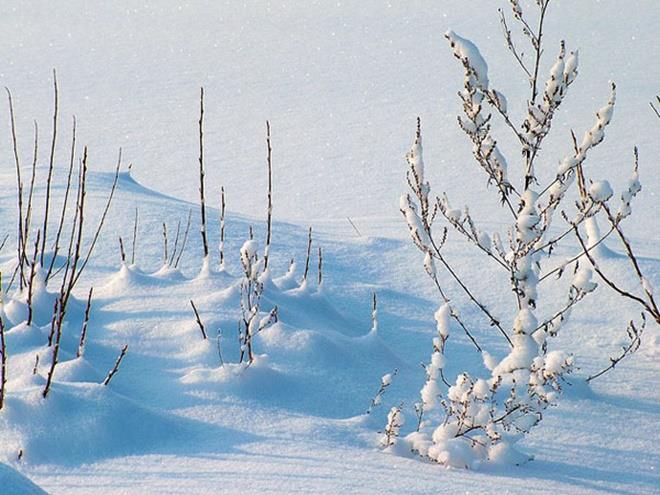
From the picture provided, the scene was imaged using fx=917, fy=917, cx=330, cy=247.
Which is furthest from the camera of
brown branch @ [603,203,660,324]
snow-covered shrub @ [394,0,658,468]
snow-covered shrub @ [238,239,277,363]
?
snow-covered shrub @ [238,239,277,363]

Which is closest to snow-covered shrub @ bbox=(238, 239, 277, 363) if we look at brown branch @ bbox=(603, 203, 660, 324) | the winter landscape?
the winter landscape

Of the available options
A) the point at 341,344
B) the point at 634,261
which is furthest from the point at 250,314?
the point at 634,261

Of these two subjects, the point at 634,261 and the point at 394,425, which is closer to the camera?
the point at 634,261

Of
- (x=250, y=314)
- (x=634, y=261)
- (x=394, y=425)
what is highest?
(x=634, y=261)

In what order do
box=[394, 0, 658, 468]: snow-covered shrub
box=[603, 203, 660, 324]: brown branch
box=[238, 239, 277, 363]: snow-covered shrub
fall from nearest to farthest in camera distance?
box=[603, 203, 660, 324]: brown branch
box=[394, 0, 658, 468]: snow-covered shrub
box=[238, 239, 277, 363]: snow-covered shrub

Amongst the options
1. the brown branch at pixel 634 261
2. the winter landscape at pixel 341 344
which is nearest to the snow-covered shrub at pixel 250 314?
the winter landscape at pixel 341 344

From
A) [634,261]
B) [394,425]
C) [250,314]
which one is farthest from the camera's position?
[250,314]

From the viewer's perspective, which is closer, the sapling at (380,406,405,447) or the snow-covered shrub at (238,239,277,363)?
the sapling at (380,406,405,447)

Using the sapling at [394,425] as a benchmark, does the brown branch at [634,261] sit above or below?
above

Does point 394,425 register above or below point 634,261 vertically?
below

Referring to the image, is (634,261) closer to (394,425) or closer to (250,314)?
(394,425)

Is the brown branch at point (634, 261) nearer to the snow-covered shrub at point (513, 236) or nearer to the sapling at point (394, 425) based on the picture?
the snow-covered shrub at point (513, 236)

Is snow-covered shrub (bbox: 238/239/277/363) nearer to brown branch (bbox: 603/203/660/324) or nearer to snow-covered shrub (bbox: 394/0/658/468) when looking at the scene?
snow-covered shrub (bbox: 394/0/658/468)

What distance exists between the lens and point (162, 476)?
2518 millimetres
